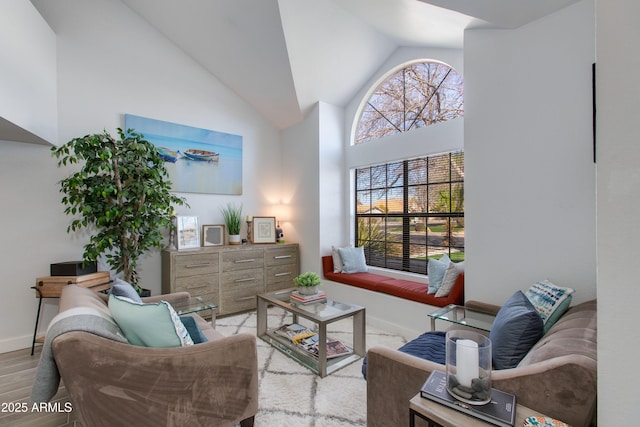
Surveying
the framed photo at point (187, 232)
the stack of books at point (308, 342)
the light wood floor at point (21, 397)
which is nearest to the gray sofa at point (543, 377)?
the stack of books at point (308, 342)

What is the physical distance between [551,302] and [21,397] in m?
3.62

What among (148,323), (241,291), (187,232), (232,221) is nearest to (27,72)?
(187,232)

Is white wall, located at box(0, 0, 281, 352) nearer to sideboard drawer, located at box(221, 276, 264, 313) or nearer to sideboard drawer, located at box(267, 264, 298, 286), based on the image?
sideboard drawer, located at box(221, 276, 264, 313)

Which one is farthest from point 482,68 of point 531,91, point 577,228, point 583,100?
point 577,228

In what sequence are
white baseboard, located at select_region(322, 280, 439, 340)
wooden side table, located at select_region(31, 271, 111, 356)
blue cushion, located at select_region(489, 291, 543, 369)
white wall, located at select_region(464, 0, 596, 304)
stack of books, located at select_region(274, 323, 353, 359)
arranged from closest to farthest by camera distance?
blue cushion, located at select_region(489, 291, 543, 369)
white wall, located at select_region(464, 0, 596, 304)
stack of books, located at select_region(274, 323, 353, 359)
wooden side table, located at select_region(31, 271, 111, 356)
white baseboard, located at select_region(322, 280, 439, 340)

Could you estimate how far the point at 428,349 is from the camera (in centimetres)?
174

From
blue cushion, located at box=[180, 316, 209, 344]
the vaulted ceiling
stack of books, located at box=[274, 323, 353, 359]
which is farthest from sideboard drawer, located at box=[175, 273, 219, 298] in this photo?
the vaulted ceiling

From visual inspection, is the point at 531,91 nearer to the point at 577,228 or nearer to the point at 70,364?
the point at 577,228

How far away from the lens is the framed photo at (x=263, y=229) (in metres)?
4.11

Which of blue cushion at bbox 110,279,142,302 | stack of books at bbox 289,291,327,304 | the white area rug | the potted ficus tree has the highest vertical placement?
the potted ficus tree

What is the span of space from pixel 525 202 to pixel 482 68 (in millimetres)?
1167

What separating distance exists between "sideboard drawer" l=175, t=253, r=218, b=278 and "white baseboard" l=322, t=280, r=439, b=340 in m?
1.61

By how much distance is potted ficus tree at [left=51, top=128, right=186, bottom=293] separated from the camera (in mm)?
2594

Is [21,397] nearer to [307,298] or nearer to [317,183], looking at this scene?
[307,298]
